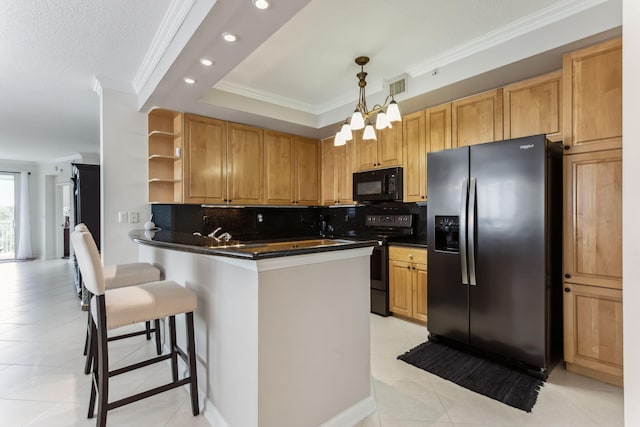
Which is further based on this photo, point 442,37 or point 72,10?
point 442,37

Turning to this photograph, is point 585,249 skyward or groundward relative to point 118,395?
skyward

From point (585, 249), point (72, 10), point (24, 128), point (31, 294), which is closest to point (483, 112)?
point (585, 249)

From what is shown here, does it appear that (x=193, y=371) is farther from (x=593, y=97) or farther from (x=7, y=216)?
(x=7, y=216)

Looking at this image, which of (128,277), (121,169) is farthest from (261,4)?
(121,169)

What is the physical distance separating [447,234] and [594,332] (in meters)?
1.16

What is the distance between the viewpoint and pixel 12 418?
1759 millimetres

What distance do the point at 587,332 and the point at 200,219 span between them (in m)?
3.82

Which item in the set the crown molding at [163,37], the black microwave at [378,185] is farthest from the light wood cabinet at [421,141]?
the crown molding at [163,37]

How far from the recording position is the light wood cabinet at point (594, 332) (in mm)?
2020

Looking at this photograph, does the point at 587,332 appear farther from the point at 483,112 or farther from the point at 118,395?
the point at 118,395

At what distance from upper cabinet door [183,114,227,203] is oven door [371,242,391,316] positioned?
194 centimetres

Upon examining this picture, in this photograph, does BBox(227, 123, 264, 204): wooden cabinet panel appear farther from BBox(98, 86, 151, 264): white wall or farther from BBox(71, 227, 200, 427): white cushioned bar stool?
BBox(71, 227, 200, 427): white cushioned bar stool

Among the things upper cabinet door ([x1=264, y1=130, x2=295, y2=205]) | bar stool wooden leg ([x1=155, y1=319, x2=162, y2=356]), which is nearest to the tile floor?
bar stool wooden leg ([x1=155, y1=319, x2=162, y2=356])

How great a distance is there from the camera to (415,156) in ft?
11.1
